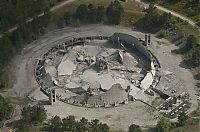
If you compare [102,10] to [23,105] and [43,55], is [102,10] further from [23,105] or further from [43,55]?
[23,105]

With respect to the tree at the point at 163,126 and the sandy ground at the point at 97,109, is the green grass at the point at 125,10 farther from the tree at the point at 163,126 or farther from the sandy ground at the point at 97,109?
the tree at the point at 163,126

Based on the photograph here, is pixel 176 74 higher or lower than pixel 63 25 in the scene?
lower

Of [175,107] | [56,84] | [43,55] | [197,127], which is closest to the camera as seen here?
[197,127]

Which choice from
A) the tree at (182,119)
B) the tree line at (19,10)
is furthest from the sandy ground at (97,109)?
the tree line at (19,10)

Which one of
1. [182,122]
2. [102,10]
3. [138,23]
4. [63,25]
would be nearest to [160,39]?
[138,23]

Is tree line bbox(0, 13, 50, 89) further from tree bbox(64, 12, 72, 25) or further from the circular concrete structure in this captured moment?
the circular concrete structure

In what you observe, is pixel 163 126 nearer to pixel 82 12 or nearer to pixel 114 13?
pixel 114 13

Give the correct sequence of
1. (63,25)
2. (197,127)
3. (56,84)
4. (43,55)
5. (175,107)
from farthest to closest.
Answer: (63,25)
(43,55)
(56,84)
(175,107)
(197,127)
